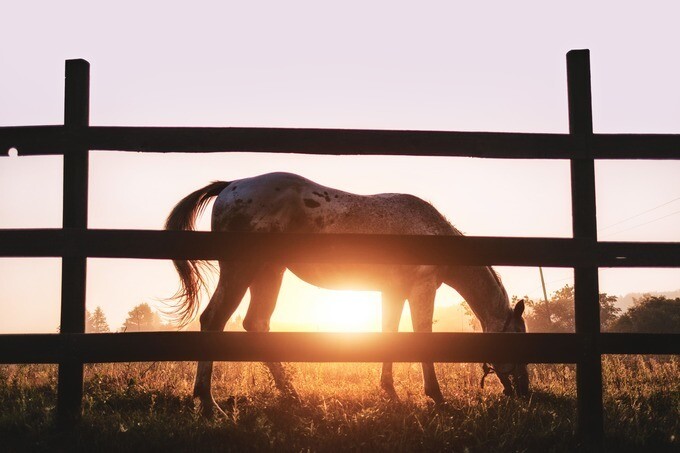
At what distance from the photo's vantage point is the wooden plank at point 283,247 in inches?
167

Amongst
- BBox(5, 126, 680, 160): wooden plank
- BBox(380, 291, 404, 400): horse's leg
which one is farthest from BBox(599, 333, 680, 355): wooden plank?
BBox(380, 291, 404, 400): horse's leg

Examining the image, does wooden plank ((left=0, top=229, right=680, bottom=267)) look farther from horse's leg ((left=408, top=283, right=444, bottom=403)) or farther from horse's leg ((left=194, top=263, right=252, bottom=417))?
horse's leg ((left=408, top=283, right=444, bottom=403))

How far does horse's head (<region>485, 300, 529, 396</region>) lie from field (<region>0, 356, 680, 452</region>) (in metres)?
0.19

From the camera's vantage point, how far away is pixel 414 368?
27.7ft

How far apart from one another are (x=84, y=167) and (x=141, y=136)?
20.7 inches

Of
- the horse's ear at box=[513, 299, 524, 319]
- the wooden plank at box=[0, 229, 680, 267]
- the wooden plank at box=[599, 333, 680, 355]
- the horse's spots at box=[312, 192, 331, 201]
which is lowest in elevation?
the wooden plank at box=[599, 333, 680, 355]

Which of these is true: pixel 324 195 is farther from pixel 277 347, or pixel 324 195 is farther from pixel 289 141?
pixel 277 347

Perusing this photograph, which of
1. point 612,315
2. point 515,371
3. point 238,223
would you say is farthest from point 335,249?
point 612,315

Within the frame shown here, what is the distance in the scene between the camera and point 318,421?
15.6ft

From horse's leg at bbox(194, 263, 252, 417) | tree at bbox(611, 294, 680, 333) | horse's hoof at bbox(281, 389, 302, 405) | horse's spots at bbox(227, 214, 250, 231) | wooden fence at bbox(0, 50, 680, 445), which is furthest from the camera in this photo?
tree at bbox(611, 294, 680, 333)

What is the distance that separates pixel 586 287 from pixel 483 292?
281 centimetres

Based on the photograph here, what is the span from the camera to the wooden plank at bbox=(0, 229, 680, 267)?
13.9 feet

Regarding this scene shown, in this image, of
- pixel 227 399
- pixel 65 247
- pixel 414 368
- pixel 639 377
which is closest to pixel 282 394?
pixel 227 399

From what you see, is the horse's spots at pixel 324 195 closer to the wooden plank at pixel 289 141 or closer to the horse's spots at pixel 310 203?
the horse's spots at pixel 310 203
